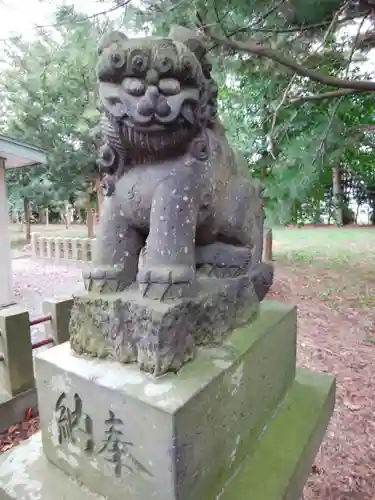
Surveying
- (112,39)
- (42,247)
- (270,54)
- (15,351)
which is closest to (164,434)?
(112,39)

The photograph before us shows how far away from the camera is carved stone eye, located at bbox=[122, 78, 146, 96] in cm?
86

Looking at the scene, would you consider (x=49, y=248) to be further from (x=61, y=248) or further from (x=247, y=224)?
(x=247, y=224)

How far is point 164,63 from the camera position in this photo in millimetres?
851

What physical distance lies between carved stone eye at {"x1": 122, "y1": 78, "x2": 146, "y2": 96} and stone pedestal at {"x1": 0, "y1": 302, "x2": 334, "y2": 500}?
62 cm

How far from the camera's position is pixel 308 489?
1534mm

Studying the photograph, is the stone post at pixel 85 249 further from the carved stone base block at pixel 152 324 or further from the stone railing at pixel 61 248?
the carved stone base block at pixel 152 324

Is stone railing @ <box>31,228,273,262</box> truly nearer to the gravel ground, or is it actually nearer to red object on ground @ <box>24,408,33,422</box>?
the gravel ground

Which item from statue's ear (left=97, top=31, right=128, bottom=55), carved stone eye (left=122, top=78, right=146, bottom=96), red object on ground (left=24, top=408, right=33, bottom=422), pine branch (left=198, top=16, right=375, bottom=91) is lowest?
red object on ground (left=24, top=408, right=33, bottom=422)

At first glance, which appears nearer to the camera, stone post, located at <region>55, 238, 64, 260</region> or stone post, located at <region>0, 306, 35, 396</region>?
stone post, located at <region>0, 306, 35, 396</region>

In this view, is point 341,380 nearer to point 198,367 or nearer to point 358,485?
point 358,485

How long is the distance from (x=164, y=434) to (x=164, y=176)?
22.4 inches

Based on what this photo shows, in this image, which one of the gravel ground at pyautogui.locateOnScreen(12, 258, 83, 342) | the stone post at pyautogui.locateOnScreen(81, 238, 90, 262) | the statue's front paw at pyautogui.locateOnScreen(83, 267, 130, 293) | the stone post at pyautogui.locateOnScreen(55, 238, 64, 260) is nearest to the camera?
the statue's front paw at pyautogui.locateOnScreen(83, 267, 130, 293)

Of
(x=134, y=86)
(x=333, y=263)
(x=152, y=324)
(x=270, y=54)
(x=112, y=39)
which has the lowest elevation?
(x=333, y=263)

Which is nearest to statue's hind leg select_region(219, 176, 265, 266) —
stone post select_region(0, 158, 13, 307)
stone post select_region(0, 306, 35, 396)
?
stone post select_region(0, 306, 35, 396)
